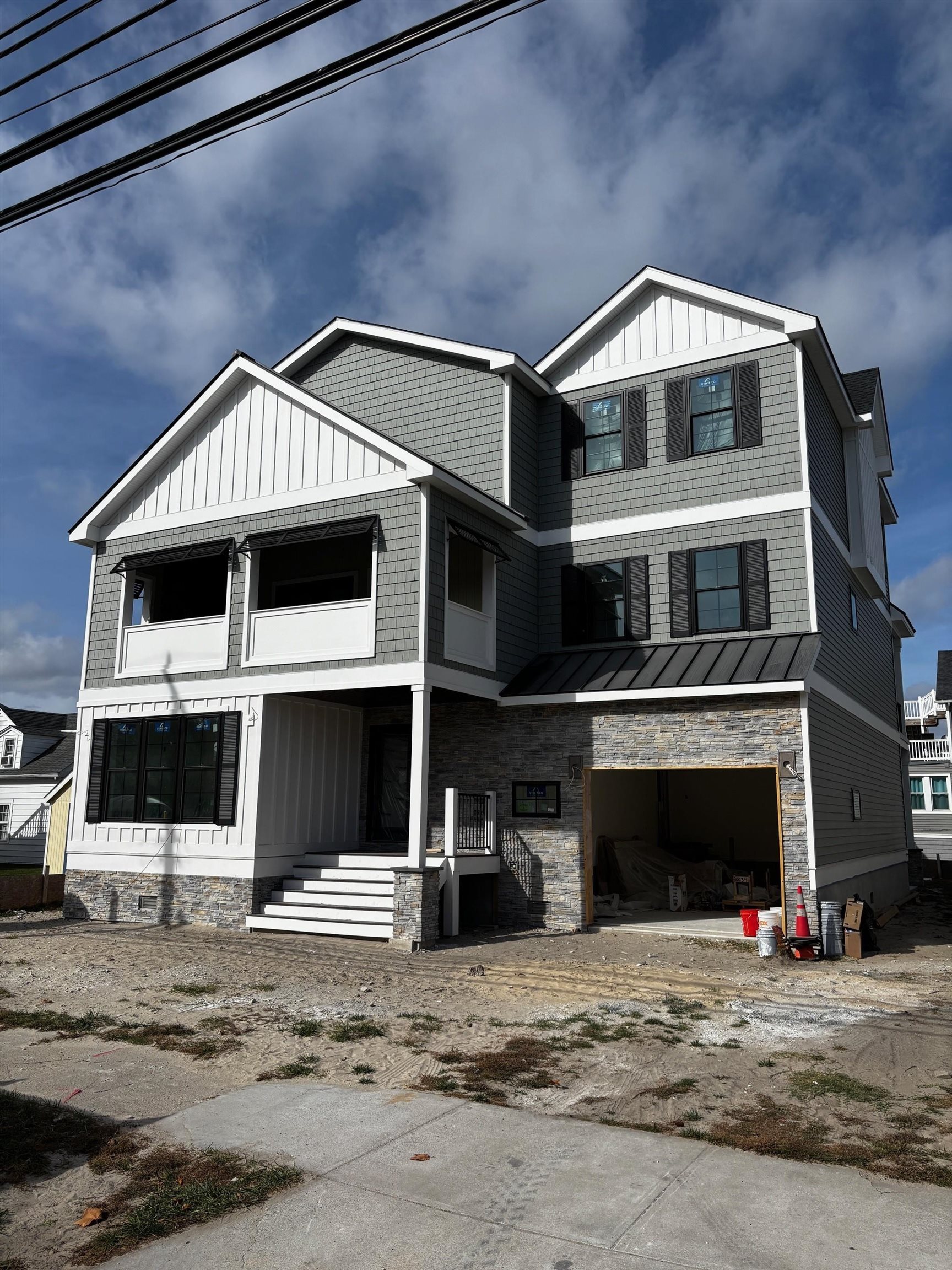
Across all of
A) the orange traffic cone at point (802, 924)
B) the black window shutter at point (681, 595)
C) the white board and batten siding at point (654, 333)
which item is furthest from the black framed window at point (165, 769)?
the white board and batten siding at point (654, 333)

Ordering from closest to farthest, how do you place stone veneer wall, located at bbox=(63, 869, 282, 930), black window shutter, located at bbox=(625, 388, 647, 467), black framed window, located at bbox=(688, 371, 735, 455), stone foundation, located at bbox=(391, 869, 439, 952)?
stone foundation, located at bbox=(391, 869, 439, 952)
stone veneer wall, located at bbox=(63, 869, 282, 930)
black framed window, located at bbox=(688, 371, 735, 455)
black window shutter, located at bbox=(625, 388, 647, 467)

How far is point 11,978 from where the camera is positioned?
1066cm

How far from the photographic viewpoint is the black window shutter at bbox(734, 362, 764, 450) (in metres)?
15.5

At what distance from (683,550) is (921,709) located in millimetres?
32255

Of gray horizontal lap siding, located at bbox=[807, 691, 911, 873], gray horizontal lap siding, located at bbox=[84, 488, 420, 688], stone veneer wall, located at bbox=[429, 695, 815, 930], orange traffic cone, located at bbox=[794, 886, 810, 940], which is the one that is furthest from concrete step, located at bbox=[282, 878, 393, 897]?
gray horizontal lap siding, located at bbox=[807, 691, 911, 873]

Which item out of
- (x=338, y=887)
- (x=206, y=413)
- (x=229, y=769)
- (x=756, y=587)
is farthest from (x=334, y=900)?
(x=206, y=413)

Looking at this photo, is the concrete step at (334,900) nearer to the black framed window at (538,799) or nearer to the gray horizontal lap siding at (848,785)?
the black framed window at (538,799)

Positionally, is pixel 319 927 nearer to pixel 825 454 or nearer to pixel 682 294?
pixel 825 454

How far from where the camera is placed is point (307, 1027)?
8258 millimetres

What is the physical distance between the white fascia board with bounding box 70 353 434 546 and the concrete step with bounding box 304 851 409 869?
564 centimetres

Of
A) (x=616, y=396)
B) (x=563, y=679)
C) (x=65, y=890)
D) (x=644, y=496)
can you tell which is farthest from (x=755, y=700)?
(x=65, y=890)

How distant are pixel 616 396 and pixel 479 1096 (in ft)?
42.8

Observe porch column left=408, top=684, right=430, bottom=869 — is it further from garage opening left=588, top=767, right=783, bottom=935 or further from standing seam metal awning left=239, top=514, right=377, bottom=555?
garage opening left=588, top=767, right=783, bottom=935

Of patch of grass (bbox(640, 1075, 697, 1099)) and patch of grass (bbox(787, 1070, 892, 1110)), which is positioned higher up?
patch of grass (bbox(787, 1070, 892, 1110))
